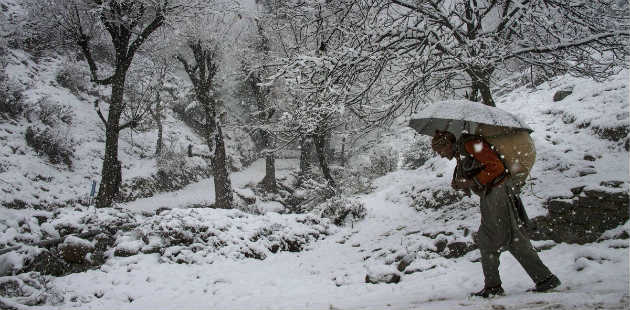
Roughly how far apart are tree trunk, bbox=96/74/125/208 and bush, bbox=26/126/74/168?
479 centimetres

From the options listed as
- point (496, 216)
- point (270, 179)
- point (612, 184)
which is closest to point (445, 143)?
point (496, 216)

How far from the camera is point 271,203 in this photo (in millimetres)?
17938

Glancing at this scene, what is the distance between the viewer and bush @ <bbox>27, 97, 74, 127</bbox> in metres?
13.3

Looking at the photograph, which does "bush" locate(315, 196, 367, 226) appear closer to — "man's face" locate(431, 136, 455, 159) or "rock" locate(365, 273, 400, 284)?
"rock" locate(365, 273, 400, 284)

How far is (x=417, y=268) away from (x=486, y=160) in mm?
2774

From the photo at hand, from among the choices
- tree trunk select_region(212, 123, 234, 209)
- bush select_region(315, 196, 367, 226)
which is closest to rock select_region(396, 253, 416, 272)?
bush select_region(315, 196, 367, 226)

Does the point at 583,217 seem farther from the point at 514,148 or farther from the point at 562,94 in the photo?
the point at 562,94

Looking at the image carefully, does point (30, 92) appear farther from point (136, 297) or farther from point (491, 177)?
point (491, 177)

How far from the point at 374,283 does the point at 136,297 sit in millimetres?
3461

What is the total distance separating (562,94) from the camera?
1079 centimetres

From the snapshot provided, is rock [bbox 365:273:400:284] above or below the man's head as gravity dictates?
below

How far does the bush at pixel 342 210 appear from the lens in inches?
412

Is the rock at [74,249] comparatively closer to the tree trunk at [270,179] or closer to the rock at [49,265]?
the rock at [49,265]

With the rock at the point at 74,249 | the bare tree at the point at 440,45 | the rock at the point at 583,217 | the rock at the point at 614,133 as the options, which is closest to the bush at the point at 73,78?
the rock at the point at 74,249
